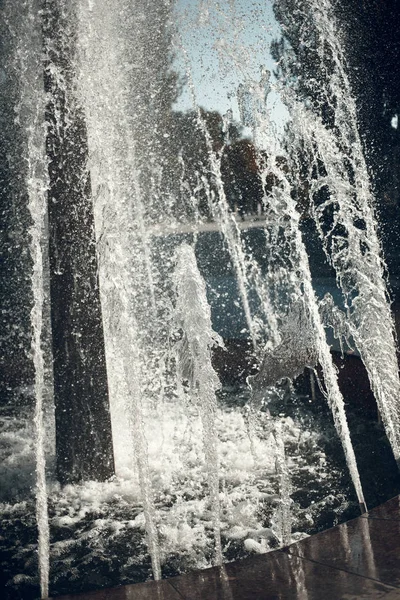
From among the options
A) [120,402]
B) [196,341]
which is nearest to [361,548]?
[196,341]

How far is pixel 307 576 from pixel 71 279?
2.38 meters

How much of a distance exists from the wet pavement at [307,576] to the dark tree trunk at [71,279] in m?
1.71

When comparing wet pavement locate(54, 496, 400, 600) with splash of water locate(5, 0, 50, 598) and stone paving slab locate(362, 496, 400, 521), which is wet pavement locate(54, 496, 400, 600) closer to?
stone paving slab locate(362, 496, 400, 521)

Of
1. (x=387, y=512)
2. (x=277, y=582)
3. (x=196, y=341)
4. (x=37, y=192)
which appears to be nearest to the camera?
(x=277, y=582)

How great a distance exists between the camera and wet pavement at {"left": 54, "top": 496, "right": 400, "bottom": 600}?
7.26 ft

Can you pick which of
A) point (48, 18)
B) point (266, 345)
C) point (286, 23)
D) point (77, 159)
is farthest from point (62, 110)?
point (286, 23)

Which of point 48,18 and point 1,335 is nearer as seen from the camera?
point 48,18

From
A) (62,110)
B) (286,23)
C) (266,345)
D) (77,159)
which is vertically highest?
(286,23)

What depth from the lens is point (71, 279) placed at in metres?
3.99

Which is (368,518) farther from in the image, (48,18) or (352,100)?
(352,100)

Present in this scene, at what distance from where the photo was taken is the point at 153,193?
2023cm

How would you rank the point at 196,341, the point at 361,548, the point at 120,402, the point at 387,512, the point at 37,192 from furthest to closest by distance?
the point at 120,402
the point at 196,341
the point at 37,192
the point at 387,512
the point at 361,548

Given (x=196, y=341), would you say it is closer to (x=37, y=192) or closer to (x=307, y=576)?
(x=37, y=192)

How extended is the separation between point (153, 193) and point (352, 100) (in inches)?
283
